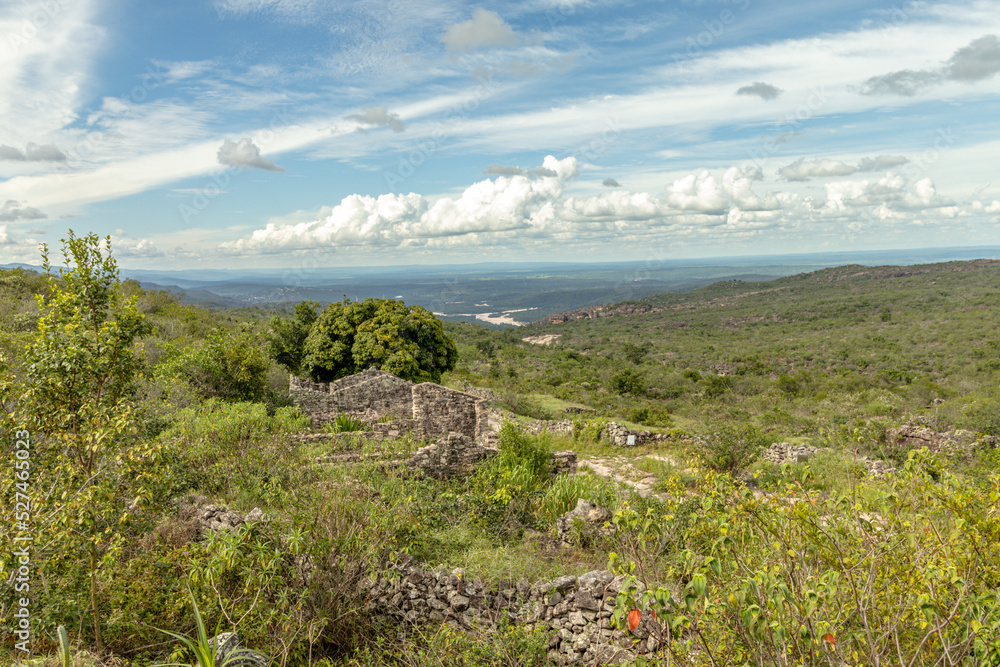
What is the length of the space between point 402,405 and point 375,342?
520cm

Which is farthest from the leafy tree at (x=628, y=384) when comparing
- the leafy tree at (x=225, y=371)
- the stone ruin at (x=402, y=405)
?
the leafy tree at (x=225, y=371)

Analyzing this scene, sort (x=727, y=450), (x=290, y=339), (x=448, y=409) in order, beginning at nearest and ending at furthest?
(x=727, y=450), (x=448, y=409), (x=290, y=339)

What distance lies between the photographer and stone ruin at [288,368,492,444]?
13.3m

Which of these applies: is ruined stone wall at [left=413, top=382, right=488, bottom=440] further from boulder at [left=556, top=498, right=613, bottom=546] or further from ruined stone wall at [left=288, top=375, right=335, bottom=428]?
boulder at [left=556, top=498, right=613, bottom=546]

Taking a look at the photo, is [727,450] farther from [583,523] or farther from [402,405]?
[402,405]

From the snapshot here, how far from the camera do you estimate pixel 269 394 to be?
14781mm

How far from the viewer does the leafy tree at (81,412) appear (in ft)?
12.4

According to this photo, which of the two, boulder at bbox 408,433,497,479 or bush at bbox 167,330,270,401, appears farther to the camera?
bush at bbox 167,330,270,401

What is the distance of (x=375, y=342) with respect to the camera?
62.1 feet

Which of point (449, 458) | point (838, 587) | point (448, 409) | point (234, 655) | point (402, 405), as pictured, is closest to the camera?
point (838, 587)

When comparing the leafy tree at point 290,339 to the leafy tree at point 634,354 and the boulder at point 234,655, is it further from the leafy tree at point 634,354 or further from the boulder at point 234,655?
the leafy tree at point 634,354

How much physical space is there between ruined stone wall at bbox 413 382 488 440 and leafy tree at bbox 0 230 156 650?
365 inches

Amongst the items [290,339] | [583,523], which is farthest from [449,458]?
[290,339]

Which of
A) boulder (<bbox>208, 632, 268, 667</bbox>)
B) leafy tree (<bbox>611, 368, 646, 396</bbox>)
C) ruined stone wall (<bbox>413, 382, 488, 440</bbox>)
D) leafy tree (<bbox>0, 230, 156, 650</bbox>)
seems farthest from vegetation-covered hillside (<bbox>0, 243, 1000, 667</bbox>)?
leafy tree (<bbox>611, 368, 646, 396</bbox>)
